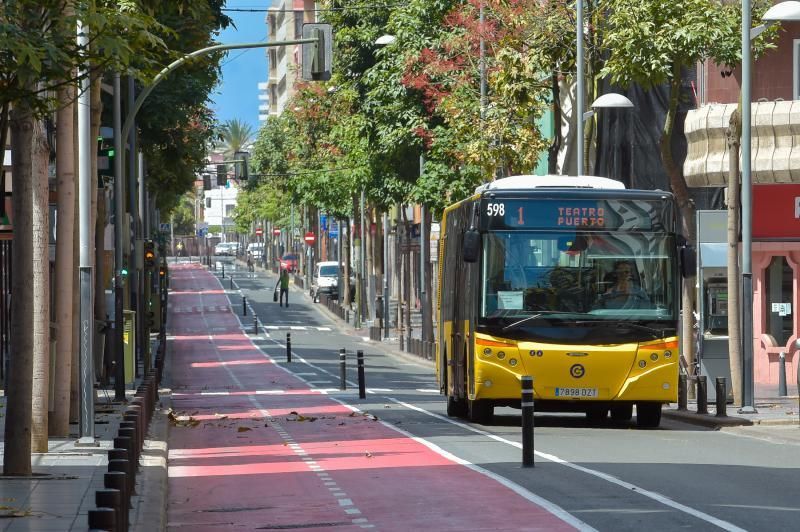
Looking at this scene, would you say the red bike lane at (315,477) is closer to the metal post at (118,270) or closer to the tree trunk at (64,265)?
the metal post at (118,270)

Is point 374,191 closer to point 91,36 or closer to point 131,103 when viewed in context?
point 131,103

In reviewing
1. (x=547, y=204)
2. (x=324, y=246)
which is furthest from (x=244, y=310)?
(x=547, y=204)

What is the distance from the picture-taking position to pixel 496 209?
24.6 metres

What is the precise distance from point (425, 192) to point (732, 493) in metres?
41.7

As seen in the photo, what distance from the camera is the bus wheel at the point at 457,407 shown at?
28.1 metres

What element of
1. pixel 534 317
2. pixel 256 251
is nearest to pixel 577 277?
pixel 534 317

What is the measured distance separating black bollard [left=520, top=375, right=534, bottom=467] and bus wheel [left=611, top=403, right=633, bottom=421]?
25.9ft

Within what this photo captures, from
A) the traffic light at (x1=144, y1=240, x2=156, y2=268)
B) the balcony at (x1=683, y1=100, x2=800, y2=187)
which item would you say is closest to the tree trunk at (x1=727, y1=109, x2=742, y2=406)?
the balcony at (x1=683, y1=100, x2=800, y2=187)

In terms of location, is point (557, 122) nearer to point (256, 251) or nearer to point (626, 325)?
point (626, 325)

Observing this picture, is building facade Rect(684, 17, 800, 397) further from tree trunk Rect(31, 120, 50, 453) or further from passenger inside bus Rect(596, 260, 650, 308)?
tree trunk Rect(31, 120, 50, 453)

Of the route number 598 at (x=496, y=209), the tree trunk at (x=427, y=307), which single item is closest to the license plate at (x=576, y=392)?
the route number 598 at (x=496, y=209)

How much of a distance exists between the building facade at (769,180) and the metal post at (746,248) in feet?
31.2

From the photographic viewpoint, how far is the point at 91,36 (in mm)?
13344

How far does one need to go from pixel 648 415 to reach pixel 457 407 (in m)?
3.83
